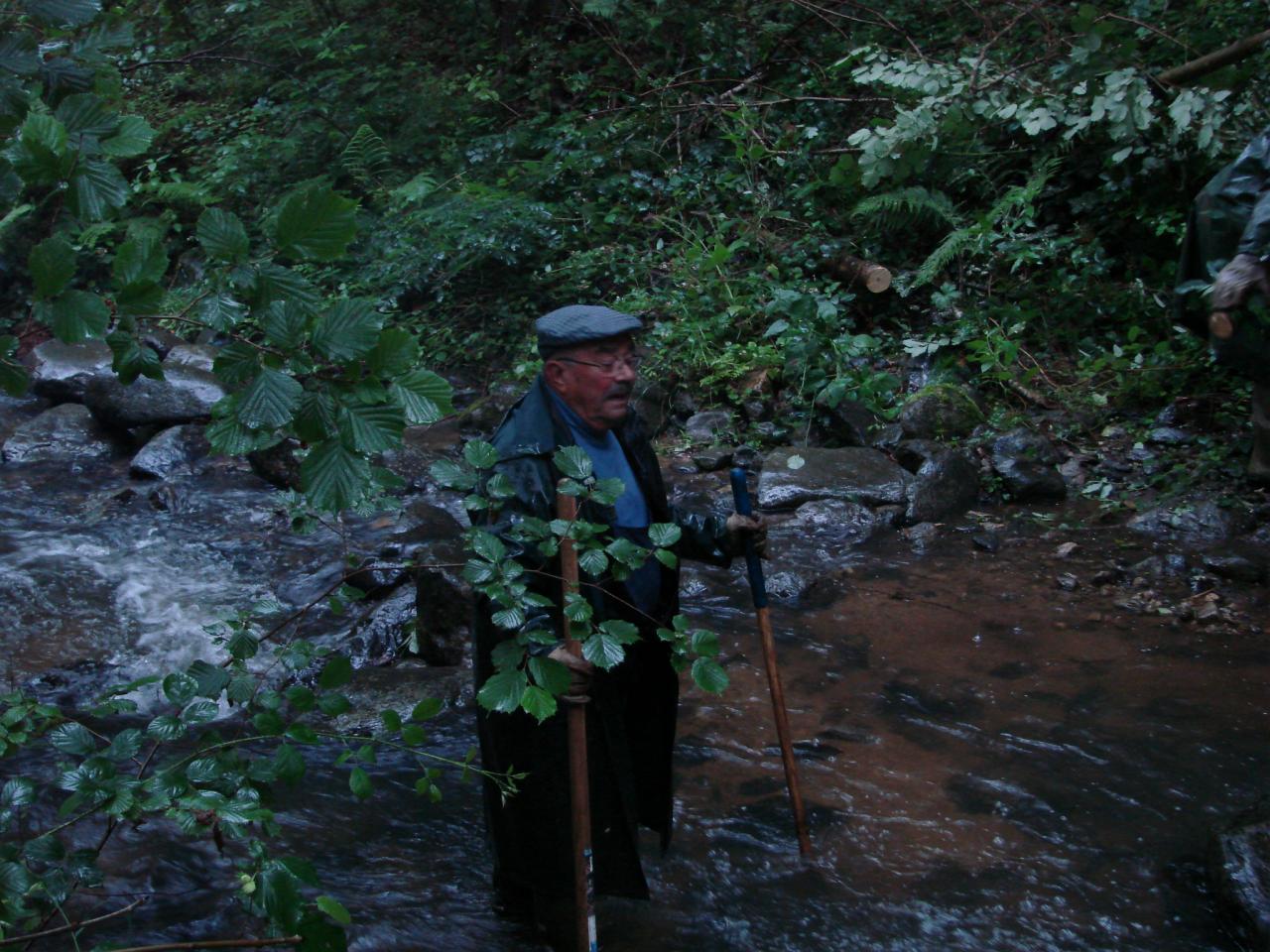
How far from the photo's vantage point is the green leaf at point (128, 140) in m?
2.34

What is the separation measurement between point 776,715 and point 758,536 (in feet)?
2.21

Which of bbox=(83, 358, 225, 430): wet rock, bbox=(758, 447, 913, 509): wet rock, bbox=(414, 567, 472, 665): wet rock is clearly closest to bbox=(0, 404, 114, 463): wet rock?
bbox=(83, 358, 225, 430): wet rock

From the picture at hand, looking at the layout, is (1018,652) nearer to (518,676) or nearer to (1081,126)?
(518,676)

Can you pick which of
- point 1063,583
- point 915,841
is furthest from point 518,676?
point 1063,583

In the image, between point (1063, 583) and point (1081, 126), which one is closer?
point (1063, 583)

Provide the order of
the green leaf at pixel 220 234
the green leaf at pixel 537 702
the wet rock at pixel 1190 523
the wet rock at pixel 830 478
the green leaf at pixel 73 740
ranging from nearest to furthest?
the green leaf at pixel 220 234
the green leaf at pixel 537 702
the green leaf at pixel 73 740
the wet rock at pixel 1190 523
the wet rock at pixel 830 478

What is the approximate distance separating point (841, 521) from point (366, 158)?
771 centimetres

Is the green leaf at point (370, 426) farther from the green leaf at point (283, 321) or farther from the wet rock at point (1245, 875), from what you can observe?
the wet rock at point (1245, 875)

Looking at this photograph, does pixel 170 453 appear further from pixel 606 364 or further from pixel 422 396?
pixel 422 396

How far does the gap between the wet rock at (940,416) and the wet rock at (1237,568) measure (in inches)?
88.1

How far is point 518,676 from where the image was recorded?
8.95ft

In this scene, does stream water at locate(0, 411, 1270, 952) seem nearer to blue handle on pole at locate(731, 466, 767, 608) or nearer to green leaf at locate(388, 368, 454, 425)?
blue handle on pole at locate(731, 466, 767, 608)

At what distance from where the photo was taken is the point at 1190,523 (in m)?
6.82

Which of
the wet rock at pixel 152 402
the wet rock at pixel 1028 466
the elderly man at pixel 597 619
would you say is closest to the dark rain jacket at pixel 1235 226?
the wet rock at pixel 1028 466
